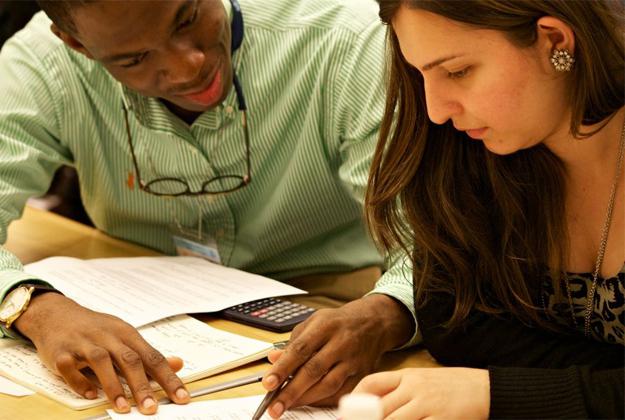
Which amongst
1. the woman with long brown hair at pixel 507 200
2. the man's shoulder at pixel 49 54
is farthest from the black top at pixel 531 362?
the man's shoulder at pixel 49 54

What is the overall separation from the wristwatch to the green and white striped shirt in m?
0.34

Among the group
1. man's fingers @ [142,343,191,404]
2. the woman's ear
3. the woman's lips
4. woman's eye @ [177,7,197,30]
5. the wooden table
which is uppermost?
the woman's ear

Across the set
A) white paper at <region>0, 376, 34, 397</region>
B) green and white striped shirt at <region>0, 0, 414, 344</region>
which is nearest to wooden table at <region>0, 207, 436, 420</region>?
white paper at <region>0, 376, 34, 397</region>

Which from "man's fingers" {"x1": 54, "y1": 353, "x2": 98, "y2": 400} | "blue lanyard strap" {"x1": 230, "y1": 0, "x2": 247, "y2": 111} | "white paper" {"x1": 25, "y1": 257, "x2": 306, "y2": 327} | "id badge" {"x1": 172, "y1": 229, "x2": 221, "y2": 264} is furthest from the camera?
"id badge" {"x1": 172, "y1": 229, "x2": 221, "y2": 264}

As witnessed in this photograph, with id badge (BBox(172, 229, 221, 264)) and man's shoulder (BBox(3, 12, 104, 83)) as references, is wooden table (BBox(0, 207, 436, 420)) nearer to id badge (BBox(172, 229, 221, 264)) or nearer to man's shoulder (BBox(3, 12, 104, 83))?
id badge (BBox(172, 229, 221, 264))

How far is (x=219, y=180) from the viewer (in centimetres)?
204

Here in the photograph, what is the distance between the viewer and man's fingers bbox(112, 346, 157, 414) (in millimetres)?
1364

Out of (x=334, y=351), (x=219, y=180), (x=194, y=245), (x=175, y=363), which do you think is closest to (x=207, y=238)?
(x=194, y=245)

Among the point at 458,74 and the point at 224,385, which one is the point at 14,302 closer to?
the point at 224,385

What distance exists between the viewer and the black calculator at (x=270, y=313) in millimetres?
1665

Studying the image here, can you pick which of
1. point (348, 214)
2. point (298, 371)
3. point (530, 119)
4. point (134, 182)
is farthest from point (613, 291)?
point (134, 182)

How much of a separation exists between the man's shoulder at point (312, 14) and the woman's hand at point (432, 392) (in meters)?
0.88

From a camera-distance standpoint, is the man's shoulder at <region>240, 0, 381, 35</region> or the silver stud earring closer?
the silver stud earring

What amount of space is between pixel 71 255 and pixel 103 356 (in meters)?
0.83
